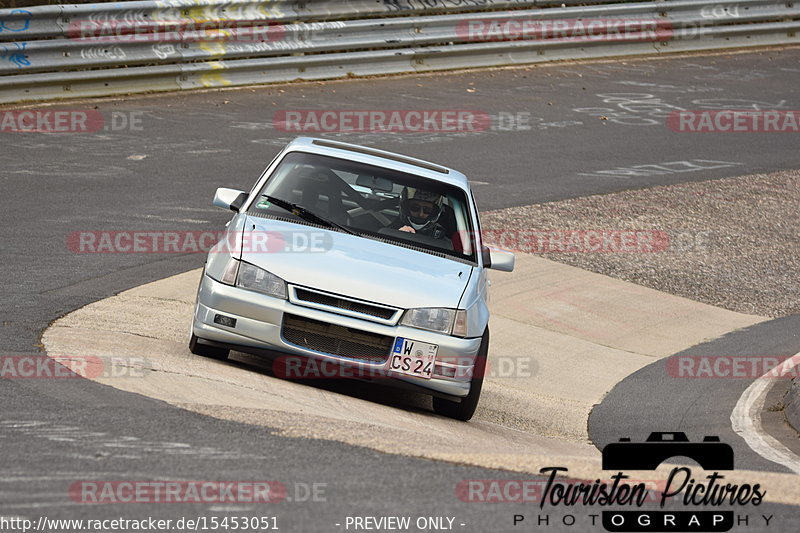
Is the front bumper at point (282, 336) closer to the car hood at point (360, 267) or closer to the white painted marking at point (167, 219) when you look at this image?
the car hood at point (360, 267)

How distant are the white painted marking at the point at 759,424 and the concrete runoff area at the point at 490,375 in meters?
1.07

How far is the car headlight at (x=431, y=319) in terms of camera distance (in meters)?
7.18

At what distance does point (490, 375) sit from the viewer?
962 cm

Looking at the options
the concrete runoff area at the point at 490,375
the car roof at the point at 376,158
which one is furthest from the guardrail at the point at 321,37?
the car roof at the point at 376,158

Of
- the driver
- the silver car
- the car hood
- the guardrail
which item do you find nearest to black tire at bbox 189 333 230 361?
the silver car

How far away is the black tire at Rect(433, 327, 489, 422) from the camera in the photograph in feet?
24.4

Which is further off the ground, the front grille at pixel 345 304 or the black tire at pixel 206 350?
the front grille at pixel 345 304

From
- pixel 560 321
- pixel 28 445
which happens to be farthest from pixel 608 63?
pixel 28 445

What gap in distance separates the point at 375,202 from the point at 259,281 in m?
1.46

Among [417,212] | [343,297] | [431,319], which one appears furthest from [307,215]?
[431,319]

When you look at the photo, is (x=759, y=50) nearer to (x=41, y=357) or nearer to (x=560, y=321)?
(x=560, y=321)

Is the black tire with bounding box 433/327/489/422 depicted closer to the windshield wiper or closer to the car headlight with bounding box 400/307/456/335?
the car headlight with bounding box 400/307/456/335

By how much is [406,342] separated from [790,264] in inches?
335

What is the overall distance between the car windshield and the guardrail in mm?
9151
